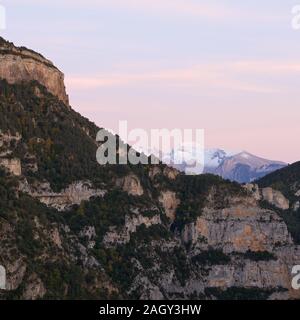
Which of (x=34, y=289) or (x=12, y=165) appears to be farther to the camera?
(x=12, y=165)

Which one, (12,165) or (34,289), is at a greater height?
(12,165)

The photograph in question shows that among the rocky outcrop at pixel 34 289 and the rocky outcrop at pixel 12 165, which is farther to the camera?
the rocky outcrop at pixel 12 165

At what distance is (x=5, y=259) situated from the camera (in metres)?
176

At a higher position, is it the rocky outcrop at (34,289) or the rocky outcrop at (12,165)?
the rocky outcrop at (12,165)

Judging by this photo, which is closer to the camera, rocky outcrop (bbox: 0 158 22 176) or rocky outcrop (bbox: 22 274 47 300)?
rocky outcrop (bbox: 22 274 47 300)

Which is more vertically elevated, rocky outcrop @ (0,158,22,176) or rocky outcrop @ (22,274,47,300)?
rocky outcrop @ (0,158,22,176)
